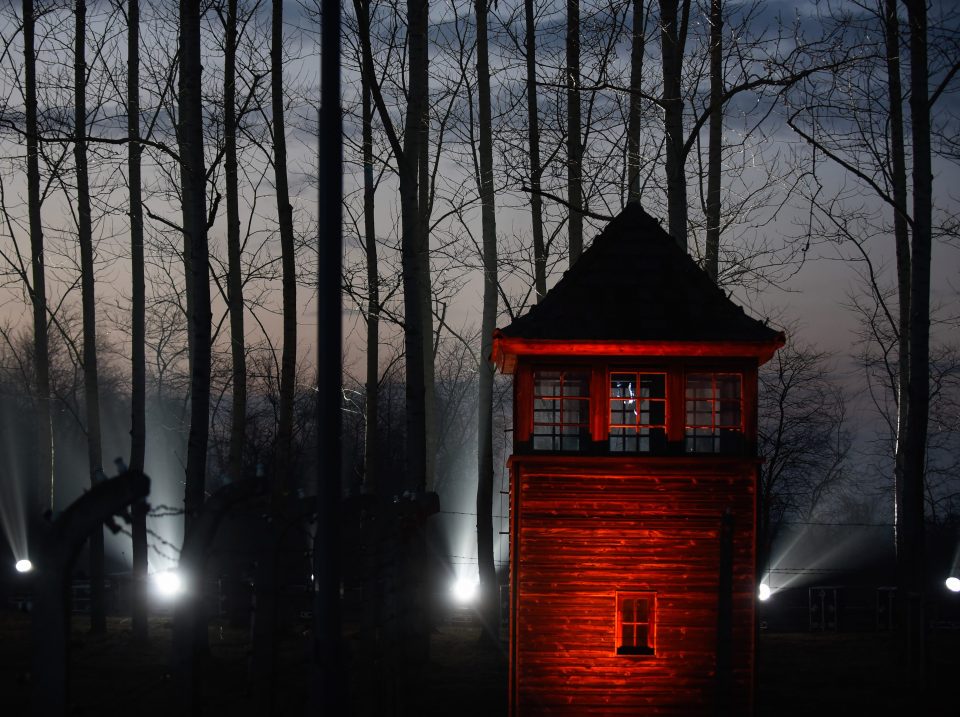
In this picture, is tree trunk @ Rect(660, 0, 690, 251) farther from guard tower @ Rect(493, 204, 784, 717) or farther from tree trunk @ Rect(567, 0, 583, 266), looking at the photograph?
guard tower @ Rect(493, 204, 784, 717)

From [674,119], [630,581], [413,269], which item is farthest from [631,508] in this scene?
[674,119]

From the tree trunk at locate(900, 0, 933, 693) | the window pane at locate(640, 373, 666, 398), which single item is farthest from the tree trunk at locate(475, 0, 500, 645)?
the window pane at locate(640, 373, 666, 398)

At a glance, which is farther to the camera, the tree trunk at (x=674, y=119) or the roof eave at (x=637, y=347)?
the tree trunk at (x=674, y=119)

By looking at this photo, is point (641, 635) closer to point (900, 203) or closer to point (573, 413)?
point (573, 413)

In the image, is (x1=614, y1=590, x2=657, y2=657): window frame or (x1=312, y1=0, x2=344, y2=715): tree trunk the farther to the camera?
(x1=614, y1=590, x2=657, y2=657): window frame

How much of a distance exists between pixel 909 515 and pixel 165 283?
826 inches

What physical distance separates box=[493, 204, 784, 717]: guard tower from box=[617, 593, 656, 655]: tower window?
2 centimetres

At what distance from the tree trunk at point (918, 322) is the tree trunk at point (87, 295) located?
693 inches

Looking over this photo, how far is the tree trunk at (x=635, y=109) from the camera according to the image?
2636 cm

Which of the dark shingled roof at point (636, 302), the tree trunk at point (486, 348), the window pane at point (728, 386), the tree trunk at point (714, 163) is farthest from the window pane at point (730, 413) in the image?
→ the tree trunk at point (486, 348)

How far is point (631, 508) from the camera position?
16.6 meters

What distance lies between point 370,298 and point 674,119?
9.66m

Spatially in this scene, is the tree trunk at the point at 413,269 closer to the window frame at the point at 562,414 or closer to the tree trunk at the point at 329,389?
the window frame at the point at 562,414

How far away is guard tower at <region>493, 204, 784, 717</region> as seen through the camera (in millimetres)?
16453
